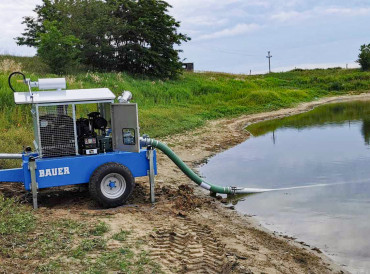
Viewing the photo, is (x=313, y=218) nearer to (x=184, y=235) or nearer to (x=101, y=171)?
(x=184, y=235)

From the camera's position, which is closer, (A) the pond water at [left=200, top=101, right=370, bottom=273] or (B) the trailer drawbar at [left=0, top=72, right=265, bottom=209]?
(B) the trailer drawbar at [left=0, top=72, right=265, bottom=209]

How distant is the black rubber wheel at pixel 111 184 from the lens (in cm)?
778

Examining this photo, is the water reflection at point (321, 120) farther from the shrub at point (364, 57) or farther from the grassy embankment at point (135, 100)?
the shrub at point (364, 57)

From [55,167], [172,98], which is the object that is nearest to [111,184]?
[55,167]

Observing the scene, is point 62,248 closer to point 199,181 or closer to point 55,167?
point 55,167

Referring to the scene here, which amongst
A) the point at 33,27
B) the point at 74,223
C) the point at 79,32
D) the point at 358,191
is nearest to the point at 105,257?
the point at 74,223

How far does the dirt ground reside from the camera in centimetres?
588

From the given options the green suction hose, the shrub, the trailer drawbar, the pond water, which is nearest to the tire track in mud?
the trailer drawbar

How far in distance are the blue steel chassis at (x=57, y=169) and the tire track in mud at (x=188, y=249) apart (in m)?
1.74

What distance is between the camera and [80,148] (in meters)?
8.13

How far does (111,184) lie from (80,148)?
0.88 metres

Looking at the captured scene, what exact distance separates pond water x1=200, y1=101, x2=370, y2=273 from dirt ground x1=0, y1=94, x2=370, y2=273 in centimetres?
54

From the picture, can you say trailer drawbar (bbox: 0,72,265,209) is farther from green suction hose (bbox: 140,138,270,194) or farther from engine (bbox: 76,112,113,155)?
green suction hose (bbox: 140,138,270,194)

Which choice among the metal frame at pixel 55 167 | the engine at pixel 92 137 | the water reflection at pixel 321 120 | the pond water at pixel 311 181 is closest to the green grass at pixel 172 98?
the water reflection at pixel 321 120
